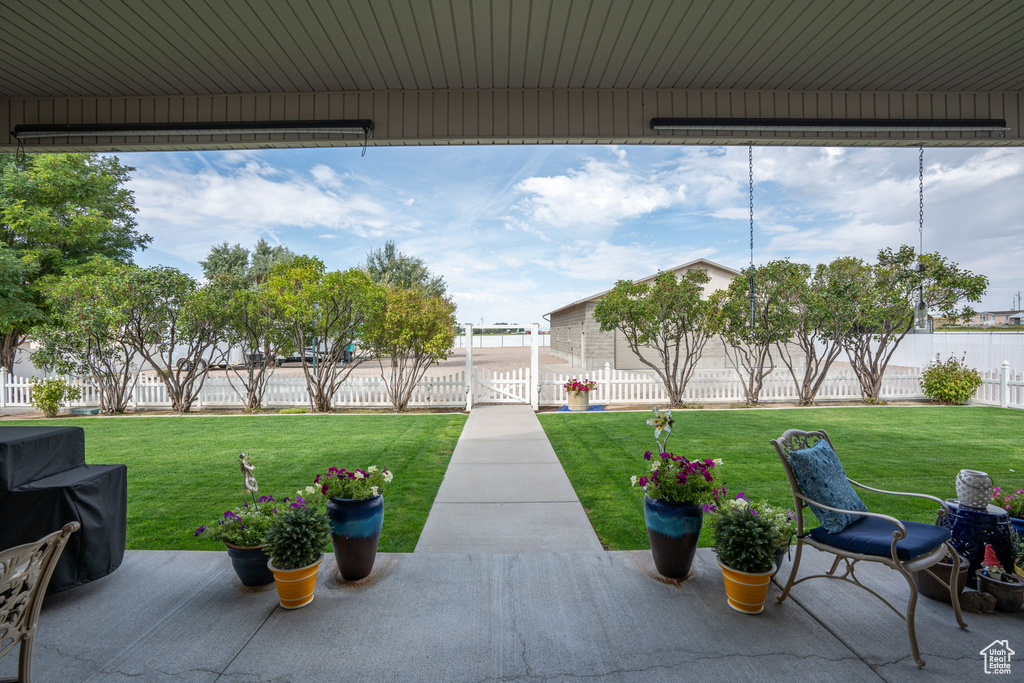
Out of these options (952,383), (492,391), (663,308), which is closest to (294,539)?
(492,391)

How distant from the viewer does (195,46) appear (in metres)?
3.07

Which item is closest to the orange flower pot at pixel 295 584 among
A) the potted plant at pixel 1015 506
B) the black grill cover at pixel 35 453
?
the black grill cover at pixel 35 453

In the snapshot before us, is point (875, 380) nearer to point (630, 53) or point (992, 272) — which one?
point (992, 272)

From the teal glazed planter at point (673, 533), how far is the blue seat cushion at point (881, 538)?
22.9 inches

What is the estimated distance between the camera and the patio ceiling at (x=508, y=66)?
2764mm

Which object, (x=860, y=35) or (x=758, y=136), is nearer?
(x=860, y=35)

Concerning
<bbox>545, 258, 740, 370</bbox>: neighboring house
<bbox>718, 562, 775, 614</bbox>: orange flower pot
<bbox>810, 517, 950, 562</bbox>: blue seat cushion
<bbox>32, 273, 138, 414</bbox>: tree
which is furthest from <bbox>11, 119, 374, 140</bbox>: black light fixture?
<bbox>545, 258, 740, 370</bbox>: neighboring house

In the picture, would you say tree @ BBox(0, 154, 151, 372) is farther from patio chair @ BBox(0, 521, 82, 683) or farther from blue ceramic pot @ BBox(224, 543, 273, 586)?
patio chair @ BBox(0, 521, 82, 683)

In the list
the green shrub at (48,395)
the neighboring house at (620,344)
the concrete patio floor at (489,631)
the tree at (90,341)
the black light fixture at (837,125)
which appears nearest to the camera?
the concrete patio floor at (489,631)

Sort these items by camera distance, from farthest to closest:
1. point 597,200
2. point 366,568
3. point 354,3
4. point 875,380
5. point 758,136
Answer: point 597,200 < point 875,380 < point 758,136 < point 366,568 < point 354,3

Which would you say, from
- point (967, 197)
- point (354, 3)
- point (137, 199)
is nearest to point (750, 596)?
point (354, 3)

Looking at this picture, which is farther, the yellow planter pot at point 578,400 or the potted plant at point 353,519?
the yellow planter pot at point 578,400

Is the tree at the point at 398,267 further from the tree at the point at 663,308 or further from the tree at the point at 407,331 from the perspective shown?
the tree at the point at 663,308

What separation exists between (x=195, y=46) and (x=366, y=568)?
3.36 m
